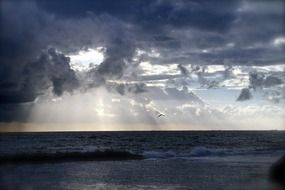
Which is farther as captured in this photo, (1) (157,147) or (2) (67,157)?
(1) (157,147)

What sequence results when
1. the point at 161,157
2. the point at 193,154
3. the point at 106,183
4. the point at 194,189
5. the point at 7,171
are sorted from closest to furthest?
1. the point at 194,189
2. the point at 106,183
3. the point at 7,171
4. the point at 161,157
5. the point at 193,154

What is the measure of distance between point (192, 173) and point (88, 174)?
7671mm

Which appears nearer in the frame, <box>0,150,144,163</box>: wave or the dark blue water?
<box>0,150,144,163</box>: wave

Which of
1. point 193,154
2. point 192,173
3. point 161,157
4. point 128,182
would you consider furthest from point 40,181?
point 193,154

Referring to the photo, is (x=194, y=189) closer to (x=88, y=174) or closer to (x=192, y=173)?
(x=192, y=173)

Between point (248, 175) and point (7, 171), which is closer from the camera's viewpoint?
point (248, 175)

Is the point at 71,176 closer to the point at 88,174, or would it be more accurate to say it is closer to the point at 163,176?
the point at 88,174

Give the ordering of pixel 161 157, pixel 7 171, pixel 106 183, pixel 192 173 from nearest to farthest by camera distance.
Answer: pixel 106 183
pixel 192 173
pixel 7 171
pixel 161 157

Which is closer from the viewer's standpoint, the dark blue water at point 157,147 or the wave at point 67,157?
the wave at point 67,157

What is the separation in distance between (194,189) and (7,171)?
55.9ft

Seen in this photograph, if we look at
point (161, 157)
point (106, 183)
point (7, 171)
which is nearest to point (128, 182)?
point (106, 183)

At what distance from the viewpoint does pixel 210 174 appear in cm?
2989

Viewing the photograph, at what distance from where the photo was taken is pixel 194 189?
77.5ft

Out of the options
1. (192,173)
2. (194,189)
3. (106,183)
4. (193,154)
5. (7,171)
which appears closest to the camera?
(194,189)
